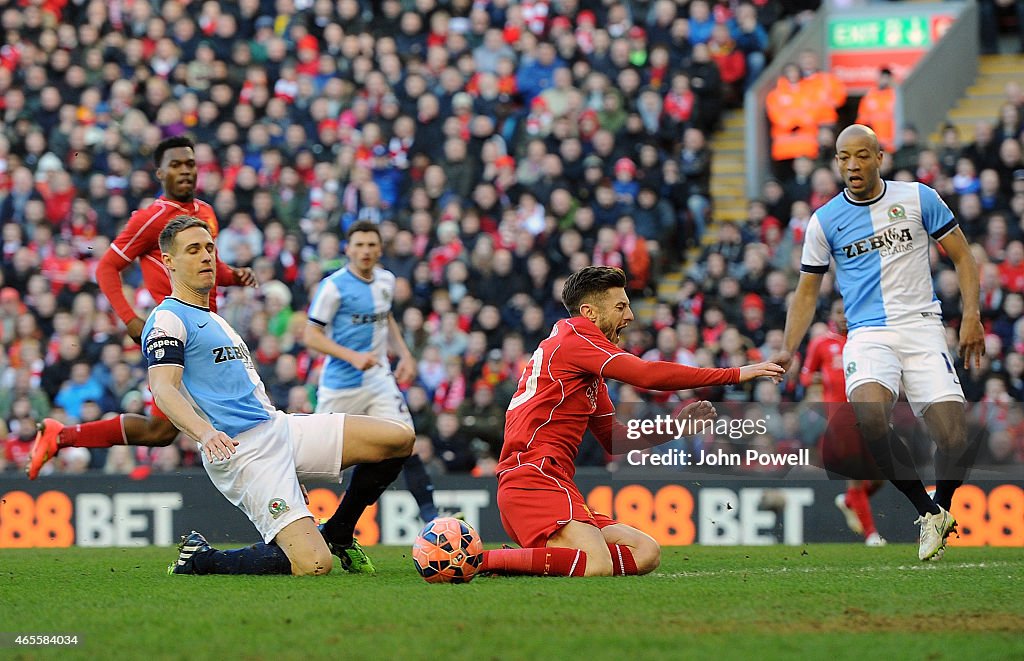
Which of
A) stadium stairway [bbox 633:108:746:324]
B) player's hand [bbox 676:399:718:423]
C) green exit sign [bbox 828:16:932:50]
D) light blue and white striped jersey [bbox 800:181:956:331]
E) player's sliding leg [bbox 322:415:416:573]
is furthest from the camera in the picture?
green exit sign [bbox 828:16:932:50]

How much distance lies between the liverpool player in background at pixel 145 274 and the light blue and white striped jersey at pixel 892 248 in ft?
11.9

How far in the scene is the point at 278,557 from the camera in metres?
7.17

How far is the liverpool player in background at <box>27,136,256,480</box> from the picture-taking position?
8.45 metres

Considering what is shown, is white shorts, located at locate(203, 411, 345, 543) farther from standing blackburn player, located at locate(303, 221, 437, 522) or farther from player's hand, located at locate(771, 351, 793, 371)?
standing blackburn player, located at locate(303, 221, 437, 522)

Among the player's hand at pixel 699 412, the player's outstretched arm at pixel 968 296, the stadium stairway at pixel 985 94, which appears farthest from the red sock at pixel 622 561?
the stadium stairway at pixel 985 94

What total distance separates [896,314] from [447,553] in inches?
117

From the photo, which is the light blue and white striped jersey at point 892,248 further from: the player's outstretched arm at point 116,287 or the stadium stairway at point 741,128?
the stadium stairway at point 741,128

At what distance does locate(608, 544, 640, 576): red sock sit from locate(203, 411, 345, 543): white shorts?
1456mm

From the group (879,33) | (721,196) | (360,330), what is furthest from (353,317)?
(879,33)

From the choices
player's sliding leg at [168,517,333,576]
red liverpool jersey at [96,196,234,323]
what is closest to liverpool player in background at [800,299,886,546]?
player's sliding leg at [168,517,333,576]

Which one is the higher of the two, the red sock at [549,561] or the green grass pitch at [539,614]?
the red sock at [549,561]

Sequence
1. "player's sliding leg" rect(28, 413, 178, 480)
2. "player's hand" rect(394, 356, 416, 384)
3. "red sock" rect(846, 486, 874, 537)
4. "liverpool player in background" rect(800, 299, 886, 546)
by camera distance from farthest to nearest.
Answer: "red sock" rect(846, 486, 874, 537), "player's hand" rect(394, 356, 416, 384), "liverpool player in background" rect(800, 299, 886, 546), "player's sliding leg" rect(28, 413, 178, 480)

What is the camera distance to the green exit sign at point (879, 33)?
1752 centimetres

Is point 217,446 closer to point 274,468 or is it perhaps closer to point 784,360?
point 274,468
